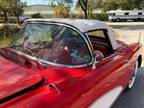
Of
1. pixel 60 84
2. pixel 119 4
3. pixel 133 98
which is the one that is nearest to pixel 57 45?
pixel 60 84

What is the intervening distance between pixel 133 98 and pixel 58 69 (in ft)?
7.87

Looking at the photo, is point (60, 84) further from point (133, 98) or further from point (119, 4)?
point (119, 4)

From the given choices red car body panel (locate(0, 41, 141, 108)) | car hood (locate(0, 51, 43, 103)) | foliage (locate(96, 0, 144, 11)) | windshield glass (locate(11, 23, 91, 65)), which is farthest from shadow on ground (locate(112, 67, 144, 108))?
foliage (locate(96, 0, 144, 11))

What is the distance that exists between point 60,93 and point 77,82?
0.38 metres

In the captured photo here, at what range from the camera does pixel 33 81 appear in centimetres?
316

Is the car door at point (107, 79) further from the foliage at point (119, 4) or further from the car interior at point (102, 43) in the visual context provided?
the foliage at point (119, 4)

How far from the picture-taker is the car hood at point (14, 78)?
2.90 meters

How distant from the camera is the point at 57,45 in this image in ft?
13.0

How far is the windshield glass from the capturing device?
3.86 meters

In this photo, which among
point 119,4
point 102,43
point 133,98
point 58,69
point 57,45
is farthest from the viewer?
point 119,4

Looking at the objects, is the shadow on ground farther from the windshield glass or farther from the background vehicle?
the background vehicle

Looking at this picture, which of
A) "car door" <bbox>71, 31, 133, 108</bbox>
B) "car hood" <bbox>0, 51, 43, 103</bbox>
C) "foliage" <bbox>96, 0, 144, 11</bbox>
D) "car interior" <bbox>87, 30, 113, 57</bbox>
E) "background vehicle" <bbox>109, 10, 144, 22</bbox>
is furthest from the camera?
"foliage" <bbox>96, 0, 144, 11</bbox>

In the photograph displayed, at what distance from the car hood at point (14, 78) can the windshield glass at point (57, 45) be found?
451mm

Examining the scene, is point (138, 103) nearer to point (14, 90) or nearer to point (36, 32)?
point (36, 32)
